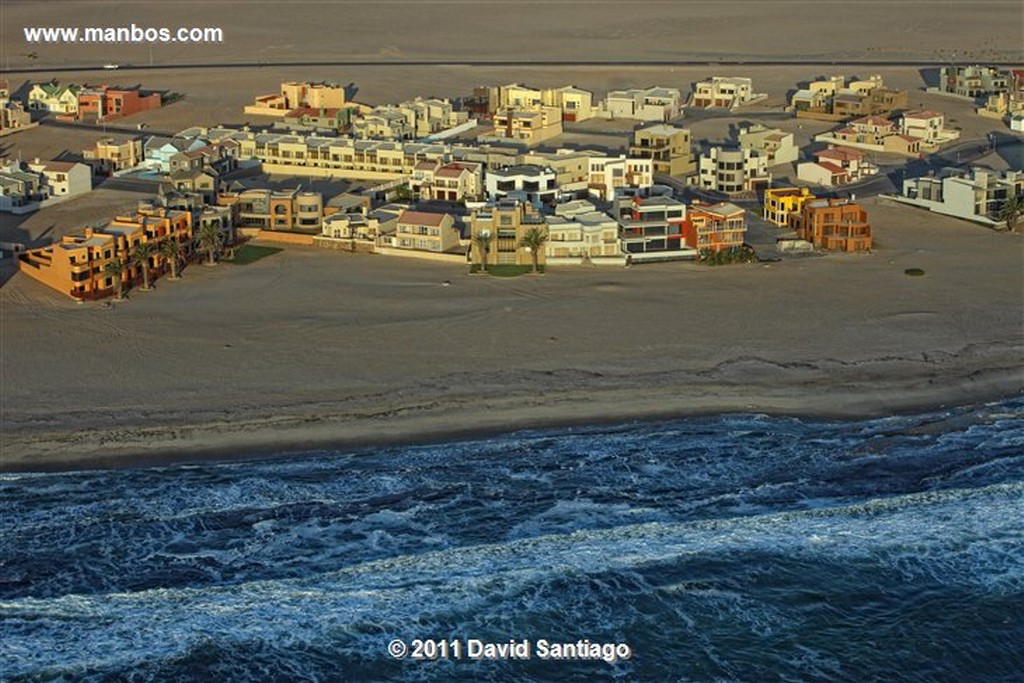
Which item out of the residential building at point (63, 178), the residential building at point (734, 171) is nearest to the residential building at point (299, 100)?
the residential building at point (63, 178)

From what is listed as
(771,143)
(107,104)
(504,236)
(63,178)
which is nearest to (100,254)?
(504,236)

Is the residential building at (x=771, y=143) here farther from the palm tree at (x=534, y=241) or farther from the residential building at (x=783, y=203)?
the palm tree at (x=534, y=241)

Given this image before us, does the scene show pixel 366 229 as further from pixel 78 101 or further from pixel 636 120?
pixel 78 101

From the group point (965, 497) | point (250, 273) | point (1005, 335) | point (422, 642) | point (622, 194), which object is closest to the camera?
point (422, 642)

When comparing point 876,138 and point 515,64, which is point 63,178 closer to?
point 876,138

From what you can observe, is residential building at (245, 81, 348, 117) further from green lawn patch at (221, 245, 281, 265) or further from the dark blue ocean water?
the dark blue ocean water

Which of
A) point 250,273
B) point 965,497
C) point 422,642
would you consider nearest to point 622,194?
point 250,273
